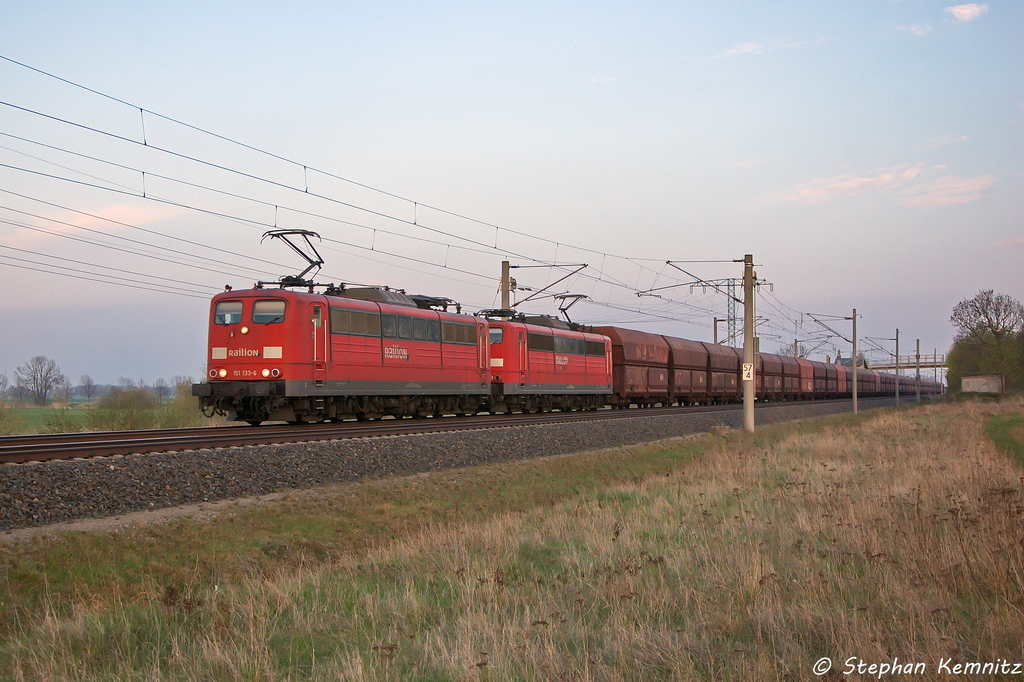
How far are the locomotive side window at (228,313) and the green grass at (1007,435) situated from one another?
1852 cm

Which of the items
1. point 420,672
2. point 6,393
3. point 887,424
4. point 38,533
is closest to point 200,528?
point 38,533

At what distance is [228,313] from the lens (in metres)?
21.0

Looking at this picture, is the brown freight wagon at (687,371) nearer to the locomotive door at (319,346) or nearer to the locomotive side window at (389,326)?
the locomotive side window at (389,326)

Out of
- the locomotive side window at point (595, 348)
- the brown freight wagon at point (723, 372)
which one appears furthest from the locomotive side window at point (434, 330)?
the brown freight wagon at point (723, 372)

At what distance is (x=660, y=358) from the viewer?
44500 mm

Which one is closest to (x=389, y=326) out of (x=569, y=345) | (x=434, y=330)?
(x=434, y=330)

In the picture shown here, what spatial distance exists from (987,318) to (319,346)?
8080cm

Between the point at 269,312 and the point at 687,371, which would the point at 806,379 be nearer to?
the point at 687,371

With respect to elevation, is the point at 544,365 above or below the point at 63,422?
above

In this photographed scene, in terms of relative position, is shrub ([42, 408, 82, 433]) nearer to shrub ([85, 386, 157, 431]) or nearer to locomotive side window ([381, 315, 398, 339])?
shrub ([85, 386, 157, 431])

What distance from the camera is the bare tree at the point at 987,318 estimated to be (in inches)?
3182

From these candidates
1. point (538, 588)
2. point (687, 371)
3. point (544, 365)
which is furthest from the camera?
point (687, 371)

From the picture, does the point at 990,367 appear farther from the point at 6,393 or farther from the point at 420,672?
the point at 420,672

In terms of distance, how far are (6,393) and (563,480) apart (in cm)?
1911
